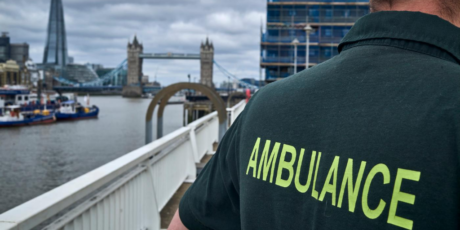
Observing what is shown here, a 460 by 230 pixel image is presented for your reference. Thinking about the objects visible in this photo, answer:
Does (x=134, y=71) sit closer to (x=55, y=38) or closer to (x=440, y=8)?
(x=55, y=38)

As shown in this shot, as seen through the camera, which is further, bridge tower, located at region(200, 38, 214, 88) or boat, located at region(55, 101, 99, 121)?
bridge tower, located at region(200, 38, 214, 88)

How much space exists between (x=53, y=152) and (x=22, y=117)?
64.6ft

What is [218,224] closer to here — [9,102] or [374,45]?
[374,45]

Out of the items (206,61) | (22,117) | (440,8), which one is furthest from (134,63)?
(440,8)

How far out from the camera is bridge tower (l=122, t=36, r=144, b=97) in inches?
4975

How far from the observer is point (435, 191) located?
2.29 feet

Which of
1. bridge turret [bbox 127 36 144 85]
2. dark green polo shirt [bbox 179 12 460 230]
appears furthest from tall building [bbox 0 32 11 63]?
dark green polo shirt [bbox 179 12 460 230]

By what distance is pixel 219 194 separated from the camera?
1137 mm

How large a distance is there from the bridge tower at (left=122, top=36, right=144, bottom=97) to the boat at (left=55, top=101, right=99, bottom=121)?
2401 inches

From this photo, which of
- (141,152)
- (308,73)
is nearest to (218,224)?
(308,73)

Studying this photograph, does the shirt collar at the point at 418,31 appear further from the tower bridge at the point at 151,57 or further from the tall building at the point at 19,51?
the tower bridge at the point at 151,57

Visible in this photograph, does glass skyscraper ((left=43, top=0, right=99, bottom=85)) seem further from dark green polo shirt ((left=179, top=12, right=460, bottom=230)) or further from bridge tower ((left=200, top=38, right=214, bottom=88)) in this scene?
dark green polo shirt ((left=179, top=12, right=460, bottom=230))

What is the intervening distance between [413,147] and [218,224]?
59 centimetres

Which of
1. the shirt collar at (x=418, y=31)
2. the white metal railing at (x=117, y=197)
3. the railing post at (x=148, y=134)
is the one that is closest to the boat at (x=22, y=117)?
the railing post at (x=148, y=134)
